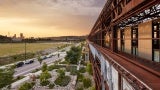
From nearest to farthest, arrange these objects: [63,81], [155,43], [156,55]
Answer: [156,55], [155,43], [63,81]

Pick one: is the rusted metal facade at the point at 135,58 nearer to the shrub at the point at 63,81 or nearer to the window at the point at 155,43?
the window at the point at 155,43

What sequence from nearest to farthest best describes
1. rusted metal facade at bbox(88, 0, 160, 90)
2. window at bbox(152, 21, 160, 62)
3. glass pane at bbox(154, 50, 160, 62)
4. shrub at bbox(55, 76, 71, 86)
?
rusted metal facade at bbox(88, 0, 160, 90)
glass pane at bbox(154, 50, 160, 62)
window at bbox(152, 21, 160, 62)
shrub at bbox(55, 76, 71, 86)

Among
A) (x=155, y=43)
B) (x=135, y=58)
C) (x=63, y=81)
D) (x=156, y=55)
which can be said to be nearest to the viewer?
(x=156, y=55)

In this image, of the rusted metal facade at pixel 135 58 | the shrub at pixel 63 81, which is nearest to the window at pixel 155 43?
the rusted metal facade at pixel 135 58

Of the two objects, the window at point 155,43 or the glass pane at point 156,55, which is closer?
the glass pane at point 156,55

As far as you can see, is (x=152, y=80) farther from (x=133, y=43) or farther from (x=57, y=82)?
(x=57, y=82)

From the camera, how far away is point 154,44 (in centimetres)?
691

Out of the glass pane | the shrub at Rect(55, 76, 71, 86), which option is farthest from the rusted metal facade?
the shrub at Rect(55, 76, 71, 86)

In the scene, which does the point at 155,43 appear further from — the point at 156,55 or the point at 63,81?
the point at 63,81

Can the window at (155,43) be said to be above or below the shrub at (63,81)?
above

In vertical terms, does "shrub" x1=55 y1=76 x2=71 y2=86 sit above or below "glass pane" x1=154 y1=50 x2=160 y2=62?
below

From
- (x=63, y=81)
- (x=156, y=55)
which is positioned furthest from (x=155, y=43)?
(x=63, y=81)

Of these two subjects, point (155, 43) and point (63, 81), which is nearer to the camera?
point (155, 43)

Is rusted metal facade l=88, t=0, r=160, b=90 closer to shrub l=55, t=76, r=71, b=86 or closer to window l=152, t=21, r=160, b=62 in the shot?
window l=152, t=21, r=160, b=62
